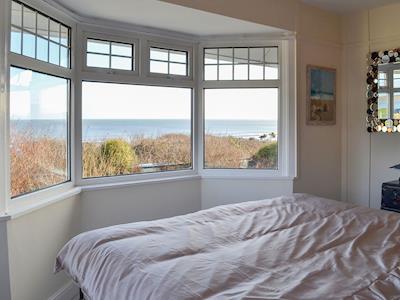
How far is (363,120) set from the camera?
3.97m

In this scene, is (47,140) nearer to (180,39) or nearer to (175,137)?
(175,137)

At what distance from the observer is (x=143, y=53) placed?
343cm

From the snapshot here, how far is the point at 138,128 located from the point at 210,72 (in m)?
0.93

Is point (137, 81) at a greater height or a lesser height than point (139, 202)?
greater

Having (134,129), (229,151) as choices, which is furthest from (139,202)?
(229,151)

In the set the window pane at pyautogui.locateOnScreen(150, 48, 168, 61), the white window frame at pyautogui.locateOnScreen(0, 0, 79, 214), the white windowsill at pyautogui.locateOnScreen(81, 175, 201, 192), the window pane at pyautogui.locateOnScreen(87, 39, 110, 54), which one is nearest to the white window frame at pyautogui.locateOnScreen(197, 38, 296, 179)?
the white windowsill at pyautogui.locateOnScreen(81, 175, 201, 192)

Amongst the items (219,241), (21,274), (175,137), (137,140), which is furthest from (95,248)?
(175,137)

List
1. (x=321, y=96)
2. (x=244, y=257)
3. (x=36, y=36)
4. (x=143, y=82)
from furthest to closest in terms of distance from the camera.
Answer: (x=321, y=96), (x=143, y=82), (x=36, y=36), (x=244, y=257)

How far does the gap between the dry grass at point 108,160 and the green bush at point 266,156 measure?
0.01 meters

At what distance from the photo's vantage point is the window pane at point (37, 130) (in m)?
2.43

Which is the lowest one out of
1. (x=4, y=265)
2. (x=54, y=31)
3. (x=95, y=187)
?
(x=4, y=265)

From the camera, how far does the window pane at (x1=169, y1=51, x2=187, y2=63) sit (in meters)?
3.63

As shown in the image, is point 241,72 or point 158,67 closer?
point 158,67

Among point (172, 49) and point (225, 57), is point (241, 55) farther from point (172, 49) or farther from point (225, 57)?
point (172, 49)
